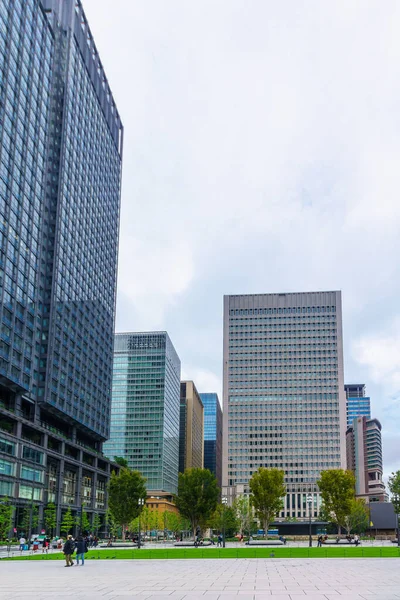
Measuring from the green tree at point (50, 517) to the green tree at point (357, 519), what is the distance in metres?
56.9

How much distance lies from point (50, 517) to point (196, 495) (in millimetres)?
24380

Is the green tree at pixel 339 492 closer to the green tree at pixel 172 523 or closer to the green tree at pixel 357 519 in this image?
the green tree at pixel 357 519

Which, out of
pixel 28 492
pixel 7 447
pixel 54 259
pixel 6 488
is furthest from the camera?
pixel 54 259

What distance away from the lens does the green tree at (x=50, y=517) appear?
102 meters

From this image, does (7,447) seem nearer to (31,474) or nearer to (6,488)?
(6,488)

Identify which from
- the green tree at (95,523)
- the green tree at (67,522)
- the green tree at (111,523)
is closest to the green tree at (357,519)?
the green tree at (111,523)

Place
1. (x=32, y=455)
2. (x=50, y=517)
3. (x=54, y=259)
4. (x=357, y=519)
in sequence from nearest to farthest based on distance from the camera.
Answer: (x=32, y=455), (x=50, y=517), (x=54, y=259), (x=357, y=519)

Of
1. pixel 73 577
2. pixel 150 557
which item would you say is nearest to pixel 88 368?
pixel 150 557

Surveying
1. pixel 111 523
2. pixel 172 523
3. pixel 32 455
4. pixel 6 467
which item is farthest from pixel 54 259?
pixel 172 523

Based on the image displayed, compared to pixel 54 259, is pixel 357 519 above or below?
below

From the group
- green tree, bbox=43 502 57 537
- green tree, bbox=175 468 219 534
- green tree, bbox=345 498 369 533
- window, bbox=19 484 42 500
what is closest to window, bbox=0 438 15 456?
window, bbox=19 484 42 500

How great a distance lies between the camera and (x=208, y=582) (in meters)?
31.1

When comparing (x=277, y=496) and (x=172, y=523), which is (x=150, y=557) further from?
(x=172, y=523)

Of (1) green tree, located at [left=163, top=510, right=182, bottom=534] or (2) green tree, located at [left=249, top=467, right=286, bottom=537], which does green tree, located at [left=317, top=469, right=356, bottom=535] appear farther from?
(1) green tree, located at [left=163, top=510, right=182, bottom=534]
